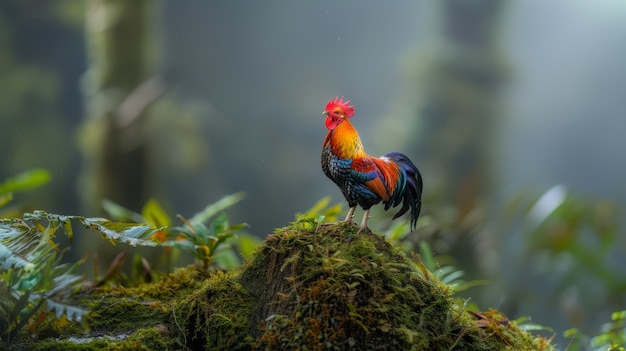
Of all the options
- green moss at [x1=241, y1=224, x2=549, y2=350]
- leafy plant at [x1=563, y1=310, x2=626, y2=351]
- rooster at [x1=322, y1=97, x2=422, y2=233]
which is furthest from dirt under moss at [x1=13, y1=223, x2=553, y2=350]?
leafy plant at [x1=563, y1=310, x2=626, y2=351]

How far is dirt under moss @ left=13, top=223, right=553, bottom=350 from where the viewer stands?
1.56m

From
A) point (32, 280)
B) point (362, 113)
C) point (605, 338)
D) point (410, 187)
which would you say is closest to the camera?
point (32, 280)

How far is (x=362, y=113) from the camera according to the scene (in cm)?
549

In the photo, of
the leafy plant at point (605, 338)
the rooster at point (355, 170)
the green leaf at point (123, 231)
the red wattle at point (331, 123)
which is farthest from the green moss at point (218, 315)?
the leafy plant at point (605, 338)

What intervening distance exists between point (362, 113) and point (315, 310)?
160 inches

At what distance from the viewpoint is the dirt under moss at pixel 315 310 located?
1.56 m

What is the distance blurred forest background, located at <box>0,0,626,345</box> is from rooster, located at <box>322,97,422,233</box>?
2.15 m

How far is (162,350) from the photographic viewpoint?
66.3 inches

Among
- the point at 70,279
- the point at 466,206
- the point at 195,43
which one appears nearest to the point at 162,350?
the point at 70,279

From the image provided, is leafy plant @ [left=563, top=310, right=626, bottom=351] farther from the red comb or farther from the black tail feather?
the red comb

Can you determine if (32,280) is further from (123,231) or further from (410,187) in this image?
(410,187)

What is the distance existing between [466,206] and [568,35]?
1936 mm

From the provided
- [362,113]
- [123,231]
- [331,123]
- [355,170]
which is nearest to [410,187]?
[355,170]

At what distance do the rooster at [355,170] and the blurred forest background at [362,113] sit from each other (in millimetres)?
2145
